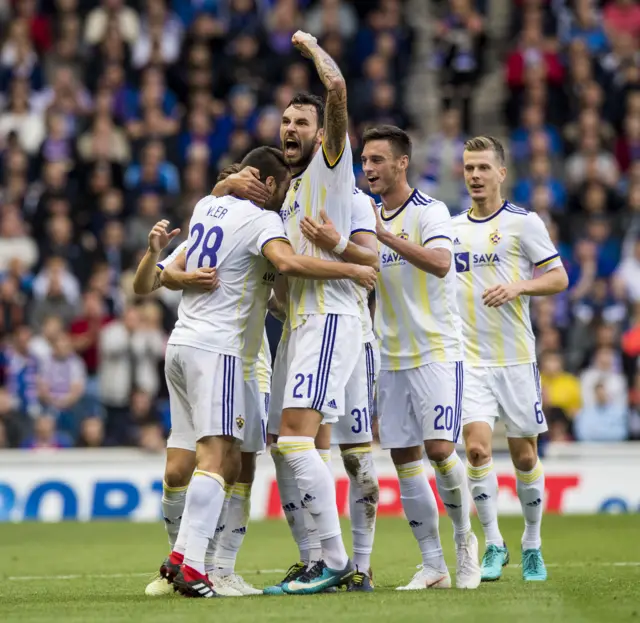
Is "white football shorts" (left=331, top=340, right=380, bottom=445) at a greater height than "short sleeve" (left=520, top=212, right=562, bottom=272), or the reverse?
"short sleeve" (left=520, top=212, right=562, bottom=272)

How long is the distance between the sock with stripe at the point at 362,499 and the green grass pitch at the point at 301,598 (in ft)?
1.14

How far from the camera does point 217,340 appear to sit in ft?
28.3

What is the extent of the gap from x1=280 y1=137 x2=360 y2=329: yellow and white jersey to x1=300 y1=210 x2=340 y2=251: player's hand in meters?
0.11

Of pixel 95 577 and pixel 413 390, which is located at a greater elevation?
pixel 413 390

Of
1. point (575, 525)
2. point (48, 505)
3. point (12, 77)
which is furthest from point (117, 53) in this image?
point (575, 525)

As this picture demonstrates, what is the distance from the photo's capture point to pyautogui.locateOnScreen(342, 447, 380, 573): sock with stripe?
362 inches

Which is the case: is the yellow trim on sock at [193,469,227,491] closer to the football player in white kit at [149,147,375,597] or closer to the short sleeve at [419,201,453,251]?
the football player in white kit at [149,147,375,597]

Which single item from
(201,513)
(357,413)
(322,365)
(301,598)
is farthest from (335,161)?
(301,598)

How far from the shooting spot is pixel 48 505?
54.4ft

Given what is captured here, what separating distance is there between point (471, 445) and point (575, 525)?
16.4 feet

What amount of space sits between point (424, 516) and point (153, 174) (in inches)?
438

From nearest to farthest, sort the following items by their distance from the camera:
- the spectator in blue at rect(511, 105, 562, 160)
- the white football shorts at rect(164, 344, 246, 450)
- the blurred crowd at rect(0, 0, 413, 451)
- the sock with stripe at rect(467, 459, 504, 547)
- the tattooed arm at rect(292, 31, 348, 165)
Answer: the tattooed arm at rect(292, 31, 348, 165) → the white football shorts at rect(164, 344, 246, 450) → the sock with stripe at rect(467, 459, 504, 547) → the blurred crowd at rect(0, 0, 413, 451) → the spectator in blue at rect(511, 105, 562, 160)

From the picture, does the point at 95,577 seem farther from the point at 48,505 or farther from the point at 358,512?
the point at 48,505

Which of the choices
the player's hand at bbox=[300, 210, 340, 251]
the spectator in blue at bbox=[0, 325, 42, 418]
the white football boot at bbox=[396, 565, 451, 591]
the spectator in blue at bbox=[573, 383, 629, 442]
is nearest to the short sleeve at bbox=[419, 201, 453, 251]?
the player's hand at bbox=[300, 210, 340, 251]
